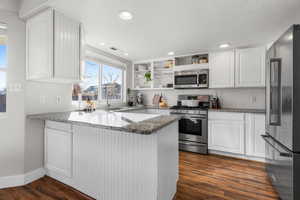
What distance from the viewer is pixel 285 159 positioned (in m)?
1.53

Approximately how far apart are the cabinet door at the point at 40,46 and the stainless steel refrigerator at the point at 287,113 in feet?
8.60

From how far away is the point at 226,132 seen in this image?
10.3 ft

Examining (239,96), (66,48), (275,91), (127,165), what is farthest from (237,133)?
(66,48)

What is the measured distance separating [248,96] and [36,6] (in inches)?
163

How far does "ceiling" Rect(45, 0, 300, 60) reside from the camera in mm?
1828

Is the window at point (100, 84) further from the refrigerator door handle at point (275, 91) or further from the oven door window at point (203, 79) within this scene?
the refrigerator door handle at point (275, 91)

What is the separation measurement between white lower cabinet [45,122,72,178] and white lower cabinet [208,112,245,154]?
107 inches

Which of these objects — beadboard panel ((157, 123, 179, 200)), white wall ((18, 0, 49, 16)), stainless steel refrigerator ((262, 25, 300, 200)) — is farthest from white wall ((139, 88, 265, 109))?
white wall ((18, 0, 49, 16))

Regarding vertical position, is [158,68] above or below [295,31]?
above

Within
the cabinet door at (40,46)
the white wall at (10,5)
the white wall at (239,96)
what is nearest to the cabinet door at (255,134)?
the white wall at (239,96)

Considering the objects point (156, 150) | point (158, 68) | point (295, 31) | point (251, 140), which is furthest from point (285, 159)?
point (158, 68)

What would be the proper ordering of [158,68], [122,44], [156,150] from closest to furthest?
1. [156,150]
2. [122,44]
3. [158,68]

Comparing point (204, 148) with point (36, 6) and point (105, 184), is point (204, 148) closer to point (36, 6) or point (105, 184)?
point (105, 184)

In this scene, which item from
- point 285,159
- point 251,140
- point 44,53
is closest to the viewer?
point 285,159
